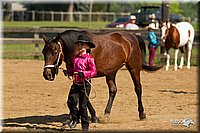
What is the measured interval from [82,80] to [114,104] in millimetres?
3359

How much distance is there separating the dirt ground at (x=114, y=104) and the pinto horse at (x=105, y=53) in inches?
24.4

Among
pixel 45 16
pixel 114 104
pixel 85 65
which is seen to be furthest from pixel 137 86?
pixel 45 16

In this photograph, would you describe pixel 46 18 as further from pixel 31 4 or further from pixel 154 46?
pixel 154 46

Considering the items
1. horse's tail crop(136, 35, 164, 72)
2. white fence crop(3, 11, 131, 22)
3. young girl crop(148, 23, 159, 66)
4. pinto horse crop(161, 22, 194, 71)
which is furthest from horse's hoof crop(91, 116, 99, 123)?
white fence crop(3, 11, 131, 22)

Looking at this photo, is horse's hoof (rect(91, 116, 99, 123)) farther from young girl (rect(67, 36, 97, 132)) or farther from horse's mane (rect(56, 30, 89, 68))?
horse's mane (rect(56, 30, 89, 68))

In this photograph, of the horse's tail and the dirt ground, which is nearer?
the dirt ground

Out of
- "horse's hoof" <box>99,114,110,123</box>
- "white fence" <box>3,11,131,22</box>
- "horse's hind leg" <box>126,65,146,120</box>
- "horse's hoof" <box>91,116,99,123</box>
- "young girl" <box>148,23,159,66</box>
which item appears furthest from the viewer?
"white fence" <box>3,11,131,22</box>

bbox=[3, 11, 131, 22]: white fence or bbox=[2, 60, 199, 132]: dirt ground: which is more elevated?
bbox=[3, 11, 131, 22]: white fence

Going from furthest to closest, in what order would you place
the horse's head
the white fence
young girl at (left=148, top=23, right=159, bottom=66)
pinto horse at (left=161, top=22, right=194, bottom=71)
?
the white fence
pinto horse at (left=161, top=22, right=194, bottom=71)
young girl at (left=148, top=23, right=159, bottom=66)
the horse's head

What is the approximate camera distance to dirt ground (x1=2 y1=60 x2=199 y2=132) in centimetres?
844

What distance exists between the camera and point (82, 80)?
7633mm

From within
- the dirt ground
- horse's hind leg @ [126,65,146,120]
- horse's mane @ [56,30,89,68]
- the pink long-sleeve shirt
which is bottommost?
the dirt ground

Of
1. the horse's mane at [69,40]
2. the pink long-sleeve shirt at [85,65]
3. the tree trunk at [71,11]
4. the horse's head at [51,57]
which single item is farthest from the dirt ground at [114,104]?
the tree trunk at [71,11]

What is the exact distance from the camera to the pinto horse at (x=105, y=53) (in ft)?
25.6
